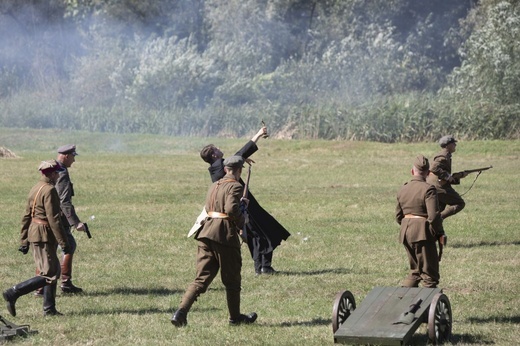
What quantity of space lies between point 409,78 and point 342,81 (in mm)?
4819

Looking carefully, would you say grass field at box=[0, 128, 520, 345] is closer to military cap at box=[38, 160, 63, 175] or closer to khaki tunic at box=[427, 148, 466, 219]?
khaki tunic at box=[427, 148, 466, 219]

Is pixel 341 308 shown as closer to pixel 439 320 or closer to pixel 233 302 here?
pixel 439 320

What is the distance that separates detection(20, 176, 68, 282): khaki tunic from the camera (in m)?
11.2

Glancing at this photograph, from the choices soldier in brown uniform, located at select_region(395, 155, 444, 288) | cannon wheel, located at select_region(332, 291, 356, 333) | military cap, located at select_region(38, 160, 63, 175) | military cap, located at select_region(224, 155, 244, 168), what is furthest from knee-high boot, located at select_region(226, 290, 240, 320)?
military cap, located at select_region(38, 160, 63, 175)

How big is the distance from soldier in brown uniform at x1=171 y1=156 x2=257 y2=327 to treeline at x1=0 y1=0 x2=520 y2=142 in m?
30.7

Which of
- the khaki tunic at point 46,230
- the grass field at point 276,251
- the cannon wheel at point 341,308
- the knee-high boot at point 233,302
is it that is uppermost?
the khaki tunic at point 46,230

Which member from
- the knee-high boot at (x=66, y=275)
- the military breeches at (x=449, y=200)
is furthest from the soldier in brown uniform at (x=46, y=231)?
the military breeches at (x=449, y=200)

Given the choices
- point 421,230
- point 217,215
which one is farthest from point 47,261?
point 421,230

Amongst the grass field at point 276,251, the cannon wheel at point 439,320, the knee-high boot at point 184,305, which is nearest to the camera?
the cannon wheel at point 439,320

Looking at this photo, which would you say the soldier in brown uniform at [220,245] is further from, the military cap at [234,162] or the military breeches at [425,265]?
the military breeches at [425,265]

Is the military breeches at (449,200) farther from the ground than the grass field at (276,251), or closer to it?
farther from the ground

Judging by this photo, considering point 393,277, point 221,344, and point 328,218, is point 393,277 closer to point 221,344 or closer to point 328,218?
point 221,344

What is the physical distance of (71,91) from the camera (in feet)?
197

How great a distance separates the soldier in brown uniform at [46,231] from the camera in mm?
11203
